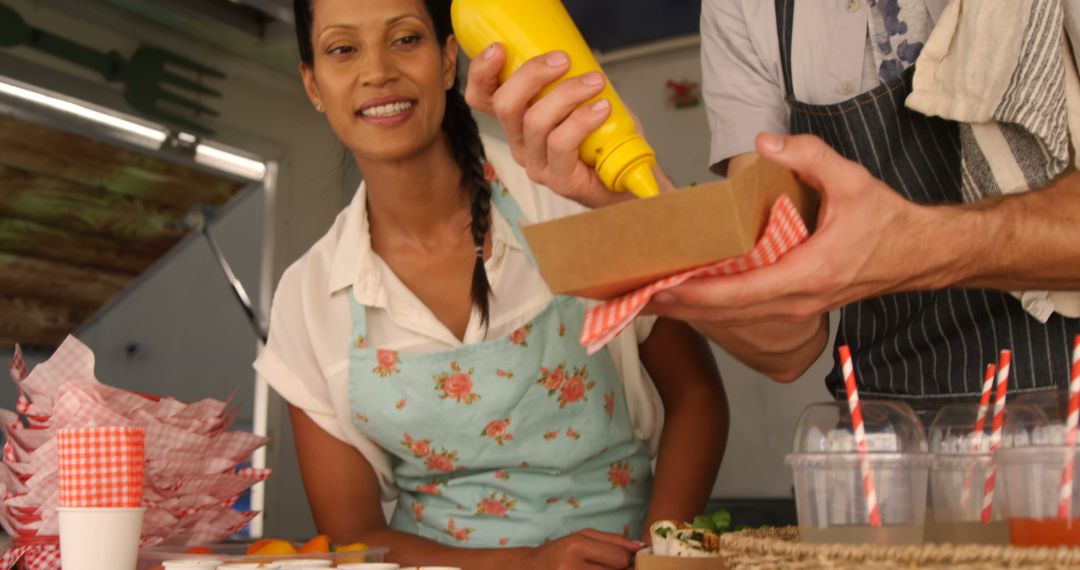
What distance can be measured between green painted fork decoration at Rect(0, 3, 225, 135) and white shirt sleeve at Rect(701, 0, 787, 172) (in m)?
2.23

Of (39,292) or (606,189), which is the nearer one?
(606,189)

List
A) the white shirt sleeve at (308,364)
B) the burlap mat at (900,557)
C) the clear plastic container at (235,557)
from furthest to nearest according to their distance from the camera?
1. the white shirt sleeve at (308,364)
2. the clear plastic container at (235,557)
3. the burlap mat at (900,557)

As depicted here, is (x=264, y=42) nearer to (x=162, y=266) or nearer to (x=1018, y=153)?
(x=162, y=266)

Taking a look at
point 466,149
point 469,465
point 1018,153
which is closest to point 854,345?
point 1018,153

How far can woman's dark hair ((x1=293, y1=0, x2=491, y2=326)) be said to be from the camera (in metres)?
1.80

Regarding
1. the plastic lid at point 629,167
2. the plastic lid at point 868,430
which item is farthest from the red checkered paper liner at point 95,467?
the plastic lid at point 868,430

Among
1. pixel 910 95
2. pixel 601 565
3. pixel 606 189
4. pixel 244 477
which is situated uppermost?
pixel 910 95

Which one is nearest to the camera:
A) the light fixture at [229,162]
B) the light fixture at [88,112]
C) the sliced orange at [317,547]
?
the sliced orange at [317,547]

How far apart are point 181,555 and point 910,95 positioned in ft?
3.29

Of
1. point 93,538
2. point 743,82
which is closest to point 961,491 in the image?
point 743,82

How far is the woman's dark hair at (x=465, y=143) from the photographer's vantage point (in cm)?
180

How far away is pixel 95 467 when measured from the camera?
1.22m

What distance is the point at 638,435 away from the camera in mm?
1848

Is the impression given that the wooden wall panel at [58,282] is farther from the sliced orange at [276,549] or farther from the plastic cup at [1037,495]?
the plastic cup at [1037,495]
